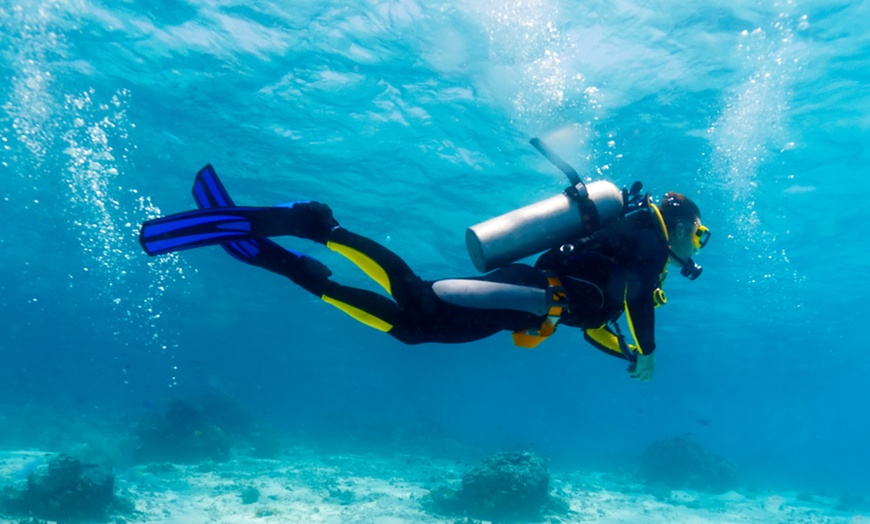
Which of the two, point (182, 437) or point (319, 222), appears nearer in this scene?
point (319, 222)

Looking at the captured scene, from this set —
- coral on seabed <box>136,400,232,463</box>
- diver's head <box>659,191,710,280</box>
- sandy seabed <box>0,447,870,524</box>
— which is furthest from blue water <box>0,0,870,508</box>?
diver's head <box>659,191,710,280</box>

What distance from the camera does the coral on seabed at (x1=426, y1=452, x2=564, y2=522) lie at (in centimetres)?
1398

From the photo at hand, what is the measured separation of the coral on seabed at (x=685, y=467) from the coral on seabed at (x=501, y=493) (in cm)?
1270

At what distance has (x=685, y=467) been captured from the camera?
1024 inches

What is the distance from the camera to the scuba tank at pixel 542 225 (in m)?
4.30

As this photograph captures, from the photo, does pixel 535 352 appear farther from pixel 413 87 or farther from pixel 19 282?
pixel 19 282

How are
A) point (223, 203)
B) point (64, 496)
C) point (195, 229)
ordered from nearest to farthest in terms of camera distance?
1. point (195, 229)
2. point (223, 203)
3. point (64, 496)

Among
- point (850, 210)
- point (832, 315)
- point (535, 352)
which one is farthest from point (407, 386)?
point (850, 210)

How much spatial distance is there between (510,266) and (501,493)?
37.9 feet

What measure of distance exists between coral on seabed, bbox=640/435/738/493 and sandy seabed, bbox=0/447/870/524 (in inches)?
47.2

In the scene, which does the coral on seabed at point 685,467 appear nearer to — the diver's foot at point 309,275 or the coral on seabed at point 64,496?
the coral on seabed at point 64,496

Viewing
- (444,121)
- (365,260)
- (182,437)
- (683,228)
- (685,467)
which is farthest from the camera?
(685,467)

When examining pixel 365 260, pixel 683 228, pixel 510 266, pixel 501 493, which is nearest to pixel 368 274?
pixel 365 260

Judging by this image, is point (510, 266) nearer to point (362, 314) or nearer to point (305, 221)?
point (362, 314)
